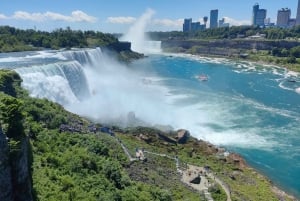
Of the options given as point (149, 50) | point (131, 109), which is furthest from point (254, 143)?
point (149, 50)

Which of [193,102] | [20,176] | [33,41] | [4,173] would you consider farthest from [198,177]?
[33,41]

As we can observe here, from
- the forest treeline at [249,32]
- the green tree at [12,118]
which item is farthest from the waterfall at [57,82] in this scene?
the forest treeline at [249,32]

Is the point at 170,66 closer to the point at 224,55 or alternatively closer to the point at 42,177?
the point at 224,55

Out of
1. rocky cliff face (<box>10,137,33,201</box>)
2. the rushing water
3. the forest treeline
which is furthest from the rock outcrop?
the forest treeline

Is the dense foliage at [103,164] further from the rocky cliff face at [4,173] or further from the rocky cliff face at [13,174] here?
the rocky cliff face at [4,173]

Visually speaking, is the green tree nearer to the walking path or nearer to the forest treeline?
the walking path

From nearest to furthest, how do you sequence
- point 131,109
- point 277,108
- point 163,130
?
1. point 163,130
2. point 131,109
3. point 277,108
